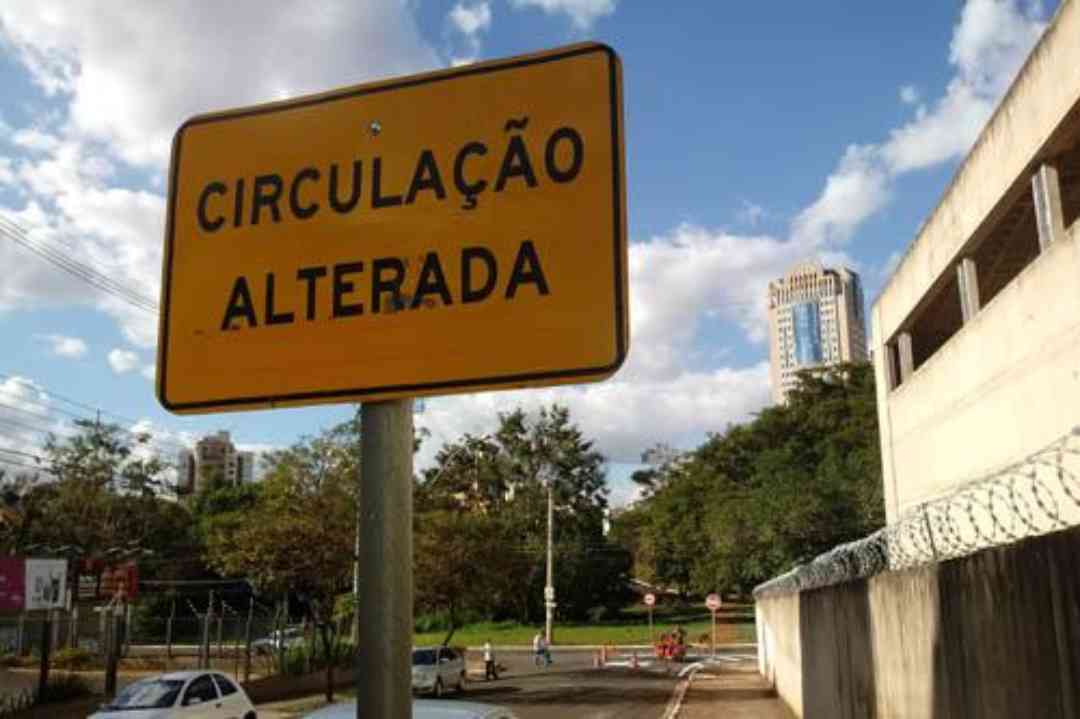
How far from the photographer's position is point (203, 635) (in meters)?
31.5

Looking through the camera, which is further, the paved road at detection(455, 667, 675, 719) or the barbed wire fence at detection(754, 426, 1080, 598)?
the paved road at detection(455, 667, 675, 719)

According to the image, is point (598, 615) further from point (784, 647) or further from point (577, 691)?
point (784, 647)

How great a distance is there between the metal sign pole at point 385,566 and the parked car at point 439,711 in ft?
11.7

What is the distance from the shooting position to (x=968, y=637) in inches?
236

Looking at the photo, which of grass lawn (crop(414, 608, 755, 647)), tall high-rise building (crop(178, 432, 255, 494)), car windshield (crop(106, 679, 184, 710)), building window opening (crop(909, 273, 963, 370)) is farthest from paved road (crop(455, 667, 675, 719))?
tall high-rise building (crop(178, 432, 255, 494))

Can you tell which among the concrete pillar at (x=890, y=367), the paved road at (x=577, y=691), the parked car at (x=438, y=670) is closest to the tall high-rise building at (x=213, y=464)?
the paved road at (x=577, y=691)

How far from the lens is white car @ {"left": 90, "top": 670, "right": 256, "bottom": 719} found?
678 inches

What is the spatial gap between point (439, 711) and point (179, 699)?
44.1 feet

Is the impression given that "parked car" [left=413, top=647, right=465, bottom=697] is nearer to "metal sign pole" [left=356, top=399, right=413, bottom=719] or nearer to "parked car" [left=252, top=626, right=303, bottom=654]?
"parked car" [left=252, top=626, right=303, bottom=654]

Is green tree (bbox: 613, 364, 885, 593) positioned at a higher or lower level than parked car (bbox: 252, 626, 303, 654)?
higher

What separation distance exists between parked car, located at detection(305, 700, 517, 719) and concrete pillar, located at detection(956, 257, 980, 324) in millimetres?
14646

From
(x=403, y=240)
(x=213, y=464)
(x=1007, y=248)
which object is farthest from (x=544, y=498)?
(x=403, y=240)

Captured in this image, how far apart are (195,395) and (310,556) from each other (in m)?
27.7

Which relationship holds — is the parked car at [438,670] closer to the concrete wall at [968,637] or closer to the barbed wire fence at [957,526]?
the barbed wire fence at [957,526]
